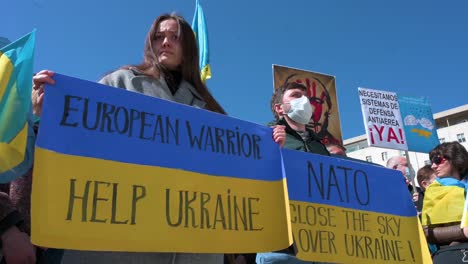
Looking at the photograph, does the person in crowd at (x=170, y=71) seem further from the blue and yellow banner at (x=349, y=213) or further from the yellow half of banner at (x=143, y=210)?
the blue and yellow banner at (x=349, y=213)

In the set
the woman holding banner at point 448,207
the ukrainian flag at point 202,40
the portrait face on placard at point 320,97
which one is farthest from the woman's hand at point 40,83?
the portrait face on placard at point 320,97

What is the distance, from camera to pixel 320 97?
8125 millimetres

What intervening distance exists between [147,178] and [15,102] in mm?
591

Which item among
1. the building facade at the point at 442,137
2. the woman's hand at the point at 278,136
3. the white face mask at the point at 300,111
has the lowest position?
the woman's hand at the point at 278,136

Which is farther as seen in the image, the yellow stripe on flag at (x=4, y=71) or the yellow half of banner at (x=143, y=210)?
the yellow stripe on flag at (x=4, y=71)

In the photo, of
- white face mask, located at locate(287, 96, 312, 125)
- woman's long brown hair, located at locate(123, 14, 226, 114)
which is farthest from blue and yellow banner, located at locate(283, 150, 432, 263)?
woman's long brown hair, located at locate(123, 14, 226, 114)

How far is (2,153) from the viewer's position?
64.8 inches

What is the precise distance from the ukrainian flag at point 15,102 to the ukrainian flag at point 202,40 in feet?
13.8

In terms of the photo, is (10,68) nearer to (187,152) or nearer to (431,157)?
(187,152)

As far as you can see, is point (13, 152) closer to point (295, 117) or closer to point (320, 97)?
point (295, 117)

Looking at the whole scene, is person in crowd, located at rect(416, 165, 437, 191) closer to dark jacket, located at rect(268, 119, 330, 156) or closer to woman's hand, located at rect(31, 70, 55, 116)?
dark jacket, located at rect(268, 119, 330, 156)

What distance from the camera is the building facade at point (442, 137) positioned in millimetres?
47719

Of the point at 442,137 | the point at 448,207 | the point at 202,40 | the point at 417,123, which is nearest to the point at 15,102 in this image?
the point at 448,207

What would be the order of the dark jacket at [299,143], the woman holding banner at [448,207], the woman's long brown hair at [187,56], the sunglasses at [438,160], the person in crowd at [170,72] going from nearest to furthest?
the person in crowd at [170,72]
the woman's long brown hair at [187,56]
the dark jacket at [299,143]
the woman holding banner at [448,207]
the sunglasses at [438,160]
